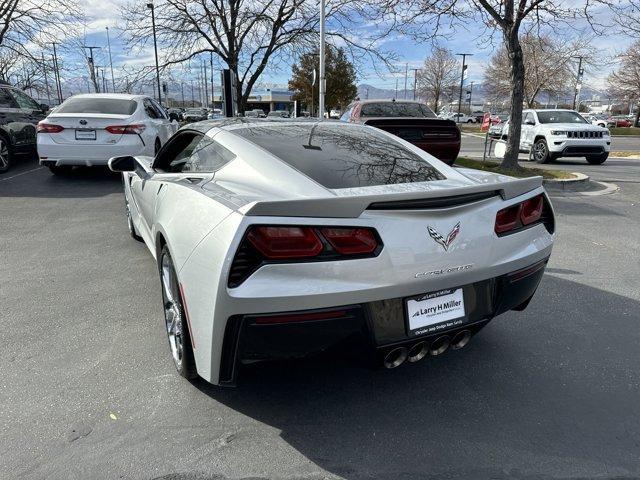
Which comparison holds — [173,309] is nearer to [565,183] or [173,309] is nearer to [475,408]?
[475,408]

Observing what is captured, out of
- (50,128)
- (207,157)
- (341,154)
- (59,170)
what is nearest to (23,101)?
(59,170)

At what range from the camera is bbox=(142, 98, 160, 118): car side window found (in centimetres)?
980

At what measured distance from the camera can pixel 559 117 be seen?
47.2ft

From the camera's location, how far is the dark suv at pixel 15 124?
978 centimetres

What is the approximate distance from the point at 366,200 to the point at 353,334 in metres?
0.59

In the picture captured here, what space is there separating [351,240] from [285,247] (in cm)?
29

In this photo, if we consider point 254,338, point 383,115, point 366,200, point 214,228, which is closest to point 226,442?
point 254,338

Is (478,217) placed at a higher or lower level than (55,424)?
higher

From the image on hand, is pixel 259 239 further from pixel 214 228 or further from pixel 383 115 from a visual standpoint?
pixel 383 115

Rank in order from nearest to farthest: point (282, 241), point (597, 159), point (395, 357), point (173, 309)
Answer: point (282, 241) → point (395, 357) → point (173, 309) → point (597, 159)

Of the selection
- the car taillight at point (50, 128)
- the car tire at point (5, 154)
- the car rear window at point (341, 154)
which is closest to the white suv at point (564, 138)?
the car rear window at point (341, 154)

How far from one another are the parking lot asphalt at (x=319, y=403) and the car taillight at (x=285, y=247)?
587 mm

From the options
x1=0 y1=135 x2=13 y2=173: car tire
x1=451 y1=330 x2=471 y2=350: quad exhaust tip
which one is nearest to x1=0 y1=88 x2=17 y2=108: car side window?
x1=0 y1=135 x2=13 y2=173: car tire

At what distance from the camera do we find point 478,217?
93.1 inches
